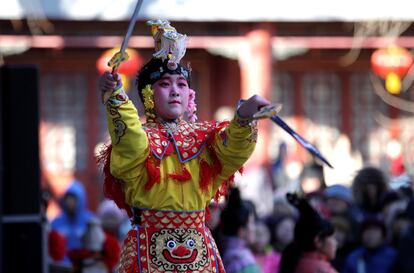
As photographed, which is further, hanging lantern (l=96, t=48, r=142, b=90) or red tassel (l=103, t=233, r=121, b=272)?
hanging lantern (l=96, t=48, r=142, b=90)

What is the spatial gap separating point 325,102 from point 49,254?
9841 mm

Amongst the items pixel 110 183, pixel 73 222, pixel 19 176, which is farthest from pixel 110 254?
pixel 110 183

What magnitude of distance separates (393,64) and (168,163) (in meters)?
11.7

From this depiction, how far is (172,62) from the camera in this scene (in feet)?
19.2

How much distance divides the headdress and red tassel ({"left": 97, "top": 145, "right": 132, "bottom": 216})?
27 cm

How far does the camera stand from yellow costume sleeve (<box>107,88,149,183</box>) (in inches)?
218

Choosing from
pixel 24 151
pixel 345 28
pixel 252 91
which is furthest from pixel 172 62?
pixel 345 28

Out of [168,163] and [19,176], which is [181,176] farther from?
[19,176]

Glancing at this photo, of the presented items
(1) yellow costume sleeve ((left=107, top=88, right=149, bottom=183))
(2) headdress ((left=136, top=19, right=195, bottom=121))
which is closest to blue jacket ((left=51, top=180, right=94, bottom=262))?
(2) headdress ((left=136, top=19, right=195, bottom=121))

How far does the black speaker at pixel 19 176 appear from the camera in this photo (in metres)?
8.73

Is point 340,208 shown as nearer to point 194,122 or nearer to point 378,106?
point 194,122

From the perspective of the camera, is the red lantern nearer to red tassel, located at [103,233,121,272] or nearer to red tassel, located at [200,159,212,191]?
red tassel, located at [103,233,121,272]

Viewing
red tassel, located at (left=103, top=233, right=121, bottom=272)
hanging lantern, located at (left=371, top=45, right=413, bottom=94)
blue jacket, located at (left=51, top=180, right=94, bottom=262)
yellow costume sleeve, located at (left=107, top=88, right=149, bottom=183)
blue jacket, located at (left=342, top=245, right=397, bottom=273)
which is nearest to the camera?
yellow costume sleeve, located at (left=107, top=88, right=149, bottom=183)

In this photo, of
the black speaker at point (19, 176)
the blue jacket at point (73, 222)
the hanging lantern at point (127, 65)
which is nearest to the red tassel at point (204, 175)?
the black speaker at point (19, 176)
